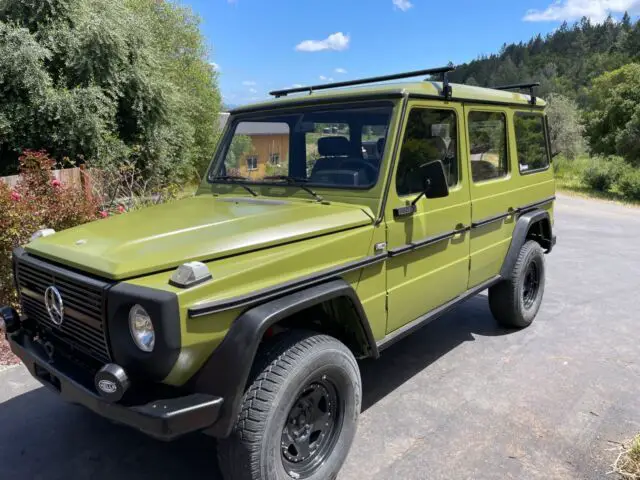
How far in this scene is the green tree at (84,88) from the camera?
10117mm

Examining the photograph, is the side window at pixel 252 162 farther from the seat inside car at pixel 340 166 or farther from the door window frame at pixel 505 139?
the door window frame at pixel 505 139

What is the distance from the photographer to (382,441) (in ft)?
10.3

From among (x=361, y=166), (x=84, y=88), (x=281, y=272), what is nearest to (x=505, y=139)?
(x=361, y=166)

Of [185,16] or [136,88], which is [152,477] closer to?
[136,88]

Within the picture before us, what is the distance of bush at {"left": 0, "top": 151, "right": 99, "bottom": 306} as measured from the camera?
15.7 feet

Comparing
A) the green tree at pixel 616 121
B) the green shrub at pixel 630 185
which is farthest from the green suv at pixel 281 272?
the green tree at pixel 616 121

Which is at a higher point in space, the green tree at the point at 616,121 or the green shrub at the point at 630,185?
the green tree at the point at 616,121

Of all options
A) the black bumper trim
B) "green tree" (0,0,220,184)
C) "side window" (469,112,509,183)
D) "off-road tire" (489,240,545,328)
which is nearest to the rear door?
"side window" (469,112,509,183)

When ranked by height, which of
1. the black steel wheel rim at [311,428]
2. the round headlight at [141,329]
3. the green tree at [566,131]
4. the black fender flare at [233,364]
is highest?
the green tree at [566,131]

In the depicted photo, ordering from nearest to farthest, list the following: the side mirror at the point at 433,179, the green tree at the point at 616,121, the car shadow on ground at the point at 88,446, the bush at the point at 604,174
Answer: the car shadow on ground at the point at 88,446
the side mirror at the point at 433,179
the bush at the point at 604,174
the green tree at the point at 616,121

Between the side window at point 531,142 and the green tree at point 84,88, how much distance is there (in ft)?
29.1

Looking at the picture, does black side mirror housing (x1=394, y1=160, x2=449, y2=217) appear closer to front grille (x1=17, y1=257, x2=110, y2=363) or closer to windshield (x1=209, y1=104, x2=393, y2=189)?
windshield (x1=209, y1=104, x2=393, y2=189)

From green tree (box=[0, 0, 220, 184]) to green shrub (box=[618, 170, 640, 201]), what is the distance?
17723 mm

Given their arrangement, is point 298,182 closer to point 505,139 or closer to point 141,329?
point 141,329
